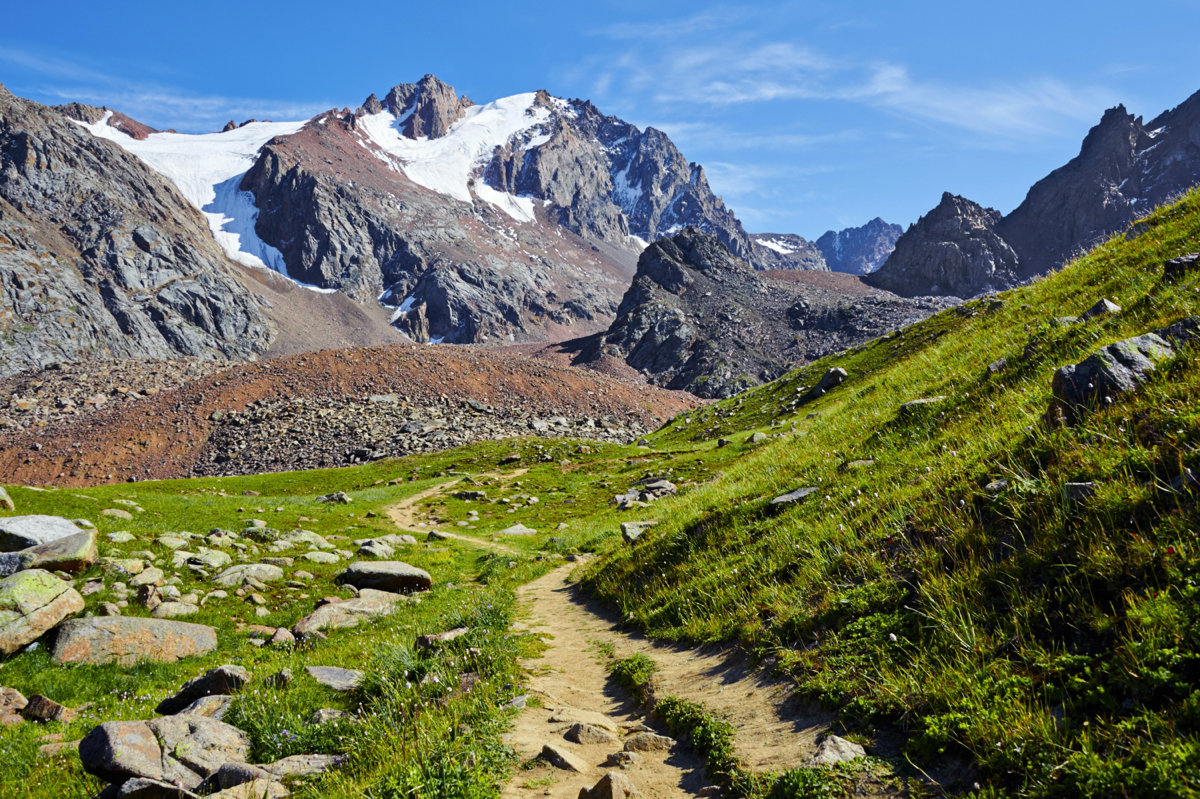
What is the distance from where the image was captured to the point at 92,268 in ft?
543

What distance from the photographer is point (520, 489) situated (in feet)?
152

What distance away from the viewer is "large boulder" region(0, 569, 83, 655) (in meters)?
9.90

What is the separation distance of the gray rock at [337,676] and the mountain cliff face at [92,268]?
17713 cm

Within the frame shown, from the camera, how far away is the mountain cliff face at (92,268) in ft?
464

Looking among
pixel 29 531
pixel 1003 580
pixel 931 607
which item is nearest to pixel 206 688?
pixel 29 531

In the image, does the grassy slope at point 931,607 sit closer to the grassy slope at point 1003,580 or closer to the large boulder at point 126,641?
the grassy slope at point 1003,580

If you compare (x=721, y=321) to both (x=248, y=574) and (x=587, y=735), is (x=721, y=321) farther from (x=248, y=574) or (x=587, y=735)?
(x=587, y=735)

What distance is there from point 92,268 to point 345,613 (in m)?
217

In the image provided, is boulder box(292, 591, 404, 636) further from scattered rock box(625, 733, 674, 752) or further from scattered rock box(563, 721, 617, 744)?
scattered rock box(625, 733, 674, 752)

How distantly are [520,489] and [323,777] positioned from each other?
40.8m

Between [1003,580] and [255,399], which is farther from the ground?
[1003,580]

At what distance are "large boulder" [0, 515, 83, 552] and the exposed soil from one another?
168 feet

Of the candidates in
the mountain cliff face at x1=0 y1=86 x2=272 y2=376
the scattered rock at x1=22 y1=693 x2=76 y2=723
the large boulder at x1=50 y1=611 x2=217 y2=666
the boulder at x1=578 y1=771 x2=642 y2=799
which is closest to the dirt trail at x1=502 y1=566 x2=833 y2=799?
the boulder at x1=578 y1=771 x2=642 y2=799

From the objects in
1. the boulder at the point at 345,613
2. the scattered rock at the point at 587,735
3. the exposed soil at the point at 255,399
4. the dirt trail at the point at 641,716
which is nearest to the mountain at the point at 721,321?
the exposed soil at the point at 255,399
